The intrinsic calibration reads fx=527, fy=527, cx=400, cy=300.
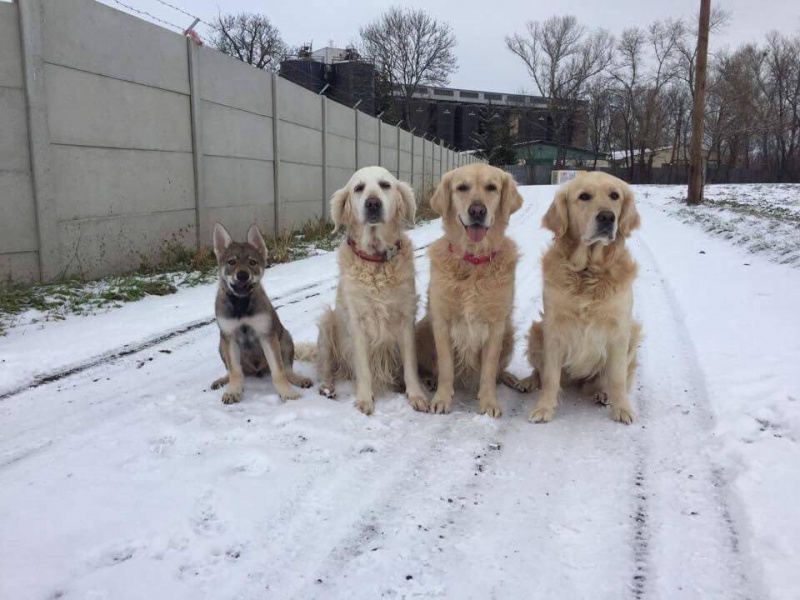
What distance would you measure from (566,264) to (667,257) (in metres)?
7.00

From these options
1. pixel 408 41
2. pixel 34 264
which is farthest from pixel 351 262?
pixel 408 41

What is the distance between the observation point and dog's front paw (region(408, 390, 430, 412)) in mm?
3537

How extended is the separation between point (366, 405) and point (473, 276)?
3.64 feet

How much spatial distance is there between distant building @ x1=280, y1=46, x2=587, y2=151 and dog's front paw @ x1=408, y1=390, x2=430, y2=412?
26.7 meters

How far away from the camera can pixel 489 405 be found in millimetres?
3457

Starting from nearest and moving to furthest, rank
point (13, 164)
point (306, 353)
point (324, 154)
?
1. point (306, 353)
2. point (13, 164)
3. point (324, 154)

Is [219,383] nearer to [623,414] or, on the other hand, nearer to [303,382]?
[303,382]

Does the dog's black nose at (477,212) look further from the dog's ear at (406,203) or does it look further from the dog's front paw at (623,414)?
the dog's front paw at (623,414)

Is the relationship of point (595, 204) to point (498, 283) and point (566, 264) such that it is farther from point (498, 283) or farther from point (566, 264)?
point (498, 283)

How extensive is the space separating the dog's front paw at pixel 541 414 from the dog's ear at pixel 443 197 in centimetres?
145

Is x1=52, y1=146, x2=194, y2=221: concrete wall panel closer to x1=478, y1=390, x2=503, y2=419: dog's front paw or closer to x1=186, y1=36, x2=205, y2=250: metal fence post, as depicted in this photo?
x1=186, y1=36, x2=205, y2=250: metal fence post

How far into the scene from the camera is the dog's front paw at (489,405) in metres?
3.40

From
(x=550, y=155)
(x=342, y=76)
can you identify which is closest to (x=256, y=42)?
(x=342, y=76)

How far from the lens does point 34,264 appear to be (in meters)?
5.74
